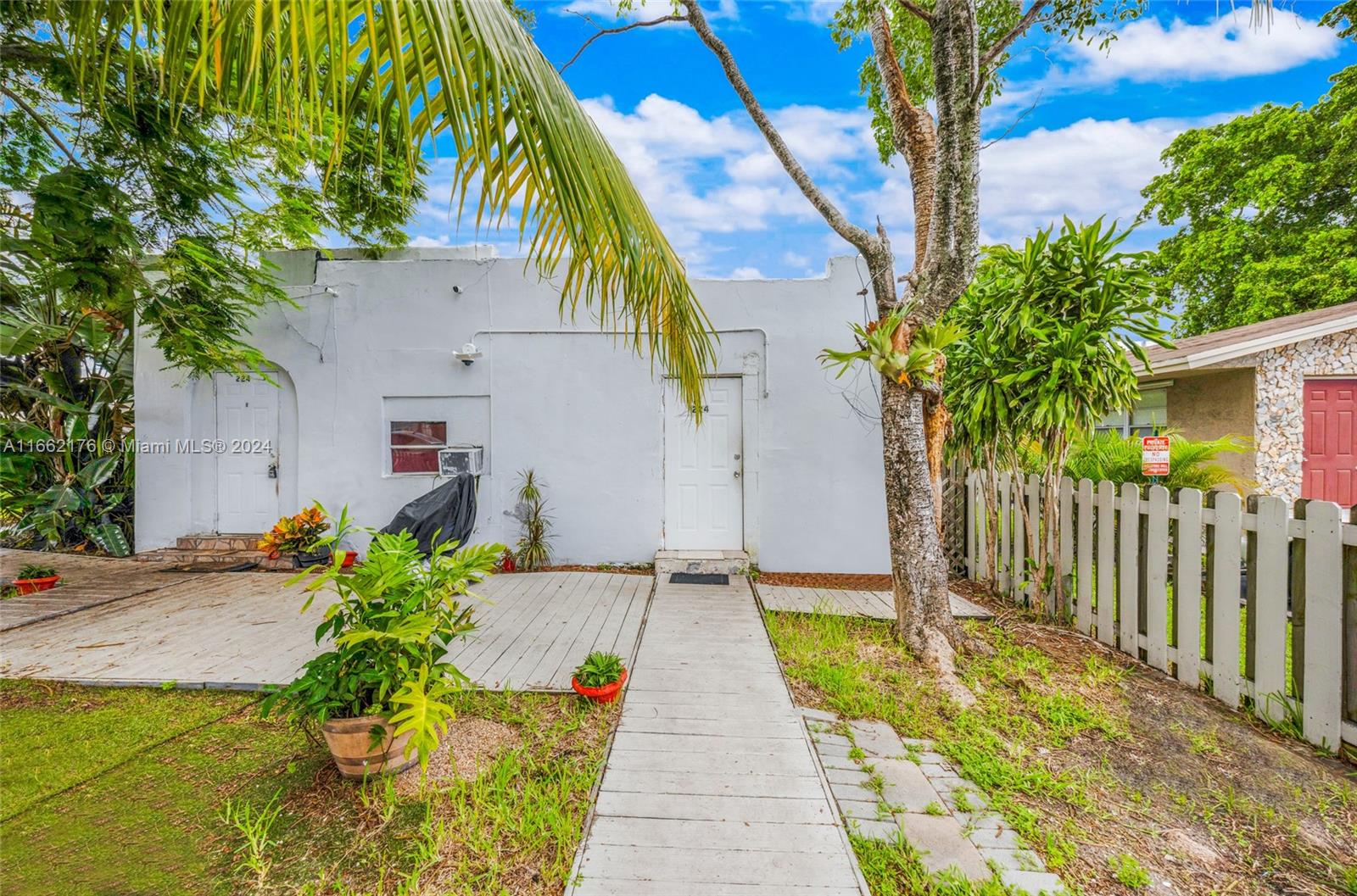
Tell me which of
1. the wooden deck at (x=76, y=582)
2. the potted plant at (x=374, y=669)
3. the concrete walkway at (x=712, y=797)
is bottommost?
the concrete walkway at (x=712, y=797)

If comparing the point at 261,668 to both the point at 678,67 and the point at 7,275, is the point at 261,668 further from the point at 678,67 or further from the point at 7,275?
the point at 678,67

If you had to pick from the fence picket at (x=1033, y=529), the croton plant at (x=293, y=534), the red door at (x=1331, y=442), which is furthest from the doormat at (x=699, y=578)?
the red door at (x=1331, y=442)

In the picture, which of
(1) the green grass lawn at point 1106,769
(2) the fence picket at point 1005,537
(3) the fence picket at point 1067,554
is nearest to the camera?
(1) the green grass lawn at point 1106,769

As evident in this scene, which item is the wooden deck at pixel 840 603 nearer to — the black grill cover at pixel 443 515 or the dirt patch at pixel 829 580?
the dirt patch at pixel 829 580

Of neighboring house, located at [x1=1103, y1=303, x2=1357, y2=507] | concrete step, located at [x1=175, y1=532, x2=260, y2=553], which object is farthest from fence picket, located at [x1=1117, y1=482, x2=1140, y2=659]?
concrete step, located at [x1=175, y1=532, x2=260, y2=553]

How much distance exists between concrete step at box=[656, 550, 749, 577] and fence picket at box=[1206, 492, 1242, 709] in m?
3.37

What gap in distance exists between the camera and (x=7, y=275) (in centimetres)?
358

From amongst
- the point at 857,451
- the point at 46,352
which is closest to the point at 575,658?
the point at 857,451

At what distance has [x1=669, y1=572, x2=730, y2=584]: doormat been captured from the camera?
5.18 m

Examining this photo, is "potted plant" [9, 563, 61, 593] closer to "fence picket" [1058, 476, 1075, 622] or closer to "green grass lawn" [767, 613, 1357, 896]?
"green grass lawn" [767, 613, 1357, 896]

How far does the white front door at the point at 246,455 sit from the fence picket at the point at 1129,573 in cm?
797

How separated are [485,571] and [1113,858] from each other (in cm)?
258

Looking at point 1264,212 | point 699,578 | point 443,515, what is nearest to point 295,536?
point 443,515

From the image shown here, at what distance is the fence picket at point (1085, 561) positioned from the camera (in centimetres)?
365
